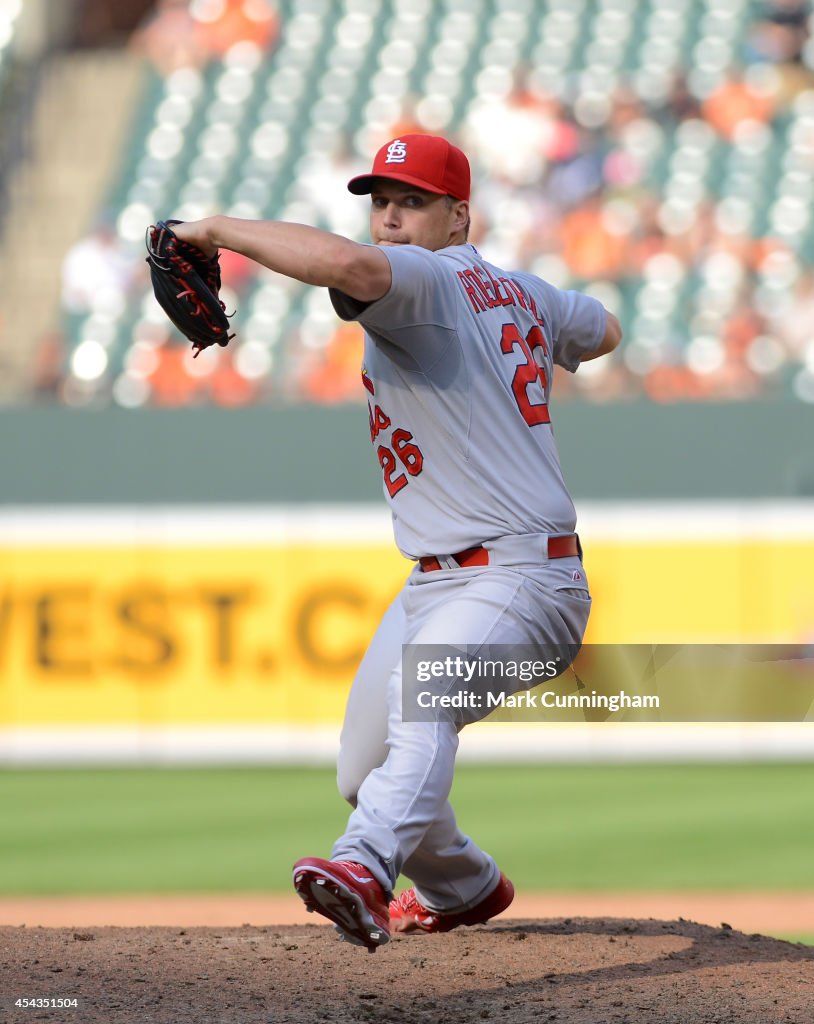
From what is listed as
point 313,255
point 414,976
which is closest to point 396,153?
point 313,255

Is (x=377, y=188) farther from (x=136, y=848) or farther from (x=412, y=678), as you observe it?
(x=136, y=848)

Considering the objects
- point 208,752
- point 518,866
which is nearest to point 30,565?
point 208,752

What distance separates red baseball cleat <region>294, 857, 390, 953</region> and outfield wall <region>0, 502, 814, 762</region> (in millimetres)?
6270

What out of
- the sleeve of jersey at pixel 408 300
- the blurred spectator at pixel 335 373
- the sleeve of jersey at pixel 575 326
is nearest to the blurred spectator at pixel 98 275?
the blurred spectator at pixel 335 373

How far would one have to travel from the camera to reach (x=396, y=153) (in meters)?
3.50

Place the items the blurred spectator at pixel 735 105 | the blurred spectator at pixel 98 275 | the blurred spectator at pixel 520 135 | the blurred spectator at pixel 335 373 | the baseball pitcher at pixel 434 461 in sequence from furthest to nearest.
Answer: the blurred spectator at pixel 735 105 < the blurred spectator at pixel 520 135 < the blurred spectator at pixel 98 275 < the blurred spectator at pixel 335 373 < the baseball pitcher at pixel 434 461

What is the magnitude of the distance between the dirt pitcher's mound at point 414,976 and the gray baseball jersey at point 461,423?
0.98m

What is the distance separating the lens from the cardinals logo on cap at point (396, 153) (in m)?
3.48

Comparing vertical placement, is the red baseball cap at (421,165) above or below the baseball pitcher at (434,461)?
above

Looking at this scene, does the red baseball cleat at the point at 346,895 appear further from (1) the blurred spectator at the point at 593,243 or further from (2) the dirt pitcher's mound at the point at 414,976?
(1) the blurred spectator at the point at 593,243

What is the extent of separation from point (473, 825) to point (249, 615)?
2730 millimetres

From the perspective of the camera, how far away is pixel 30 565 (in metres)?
9.69

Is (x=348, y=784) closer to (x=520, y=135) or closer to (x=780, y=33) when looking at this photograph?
(x=520, y=135)

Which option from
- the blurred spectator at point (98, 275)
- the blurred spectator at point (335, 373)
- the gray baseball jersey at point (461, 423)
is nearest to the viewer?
the gray baseball jersey at point (461, 423)
